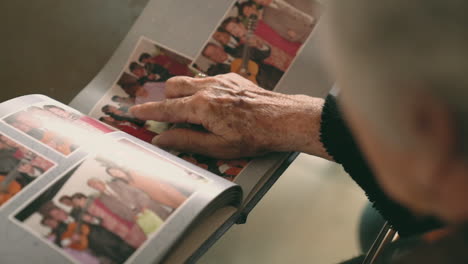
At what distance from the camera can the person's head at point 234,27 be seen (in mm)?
849

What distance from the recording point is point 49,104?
68 centimetres

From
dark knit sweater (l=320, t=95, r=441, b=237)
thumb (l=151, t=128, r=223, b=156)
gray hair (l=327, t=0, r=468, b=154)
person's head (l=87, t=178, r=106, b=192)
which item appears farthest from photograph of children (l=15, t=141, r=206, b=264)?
gray hair (l=327, t=0, r=468, b=154)

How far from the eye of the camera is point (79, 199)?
554 millimetres

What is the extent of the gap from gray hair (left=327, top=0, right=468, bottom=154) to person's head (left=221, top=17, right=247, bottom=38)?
0.55 m

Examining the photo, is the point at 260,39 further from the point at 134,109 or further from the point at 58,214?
the point at 58,214

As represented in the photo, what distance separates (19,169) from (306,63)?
0.48 meters

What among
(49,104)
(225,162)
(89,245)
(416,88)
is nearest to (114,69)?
(49,104)

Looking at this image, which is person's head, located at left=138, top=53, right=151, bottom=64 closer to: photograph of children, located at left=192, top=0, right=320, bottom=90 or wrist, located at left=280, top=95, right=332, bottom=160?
photograph of children, located at left=192, top=0, right=320, bottom=90

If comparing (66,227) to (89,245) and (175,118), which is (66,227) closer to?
(89,245)

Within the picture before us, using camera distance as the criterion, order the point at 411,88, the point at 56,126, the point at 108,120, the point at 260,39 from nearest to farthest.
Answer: the point at 411,88
the point at 56,126
the point at 108,120
the point at 260,39

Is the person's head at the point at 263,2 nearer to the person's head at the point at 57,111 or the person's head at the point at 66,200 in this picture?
the person's head at the point at 57,111

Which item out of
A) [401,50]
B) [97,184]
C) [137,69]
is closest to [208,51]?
[137,69]

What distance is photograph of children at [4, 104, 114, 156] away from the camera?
0.61m

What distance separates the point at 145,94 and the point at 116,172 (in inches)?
9.5
